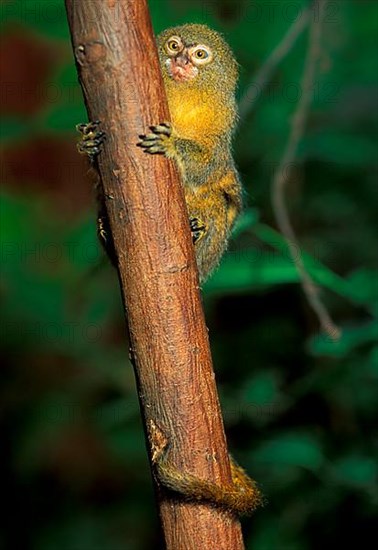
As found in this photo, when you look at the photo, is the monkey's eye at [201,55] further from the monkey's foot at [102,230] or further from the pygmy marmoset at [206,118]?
the monkey's foot at [102,230]

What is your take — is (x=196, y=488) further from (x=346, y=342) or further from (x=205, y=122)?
(x=205, y=122)

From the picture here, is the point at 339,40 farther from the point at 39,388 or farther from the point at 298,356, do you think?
the point at 39,388

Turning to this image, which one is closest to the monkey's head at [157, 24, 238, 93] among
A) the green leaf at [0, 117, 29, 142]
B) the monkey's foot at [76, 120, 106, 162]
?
the monkey's foot at [76, 120, 106, 162]

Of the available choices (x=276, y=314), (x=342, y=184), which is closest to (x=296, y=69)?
(x=342, y=184)

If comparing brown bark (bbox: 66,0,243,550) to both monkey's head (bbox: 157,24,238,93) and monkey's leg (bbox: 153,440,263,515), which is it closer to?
monkey's leg (bbox: 153,440,263,515)

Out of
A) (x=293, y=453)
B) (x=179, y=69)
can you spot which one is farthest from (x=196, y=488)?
(x=179, y=69)
